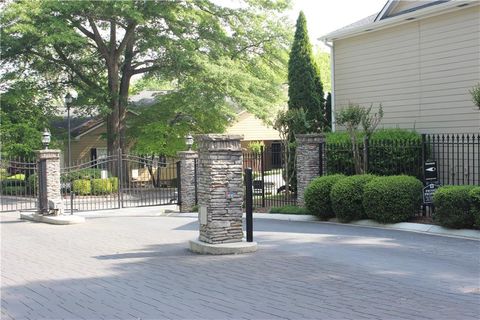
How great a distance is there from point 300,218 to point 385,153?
3010 mm

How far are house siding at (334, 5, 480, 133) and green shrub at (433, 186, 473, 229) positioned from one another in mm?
4127

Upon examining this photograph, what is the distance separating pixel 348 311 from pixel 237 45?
25843 mm

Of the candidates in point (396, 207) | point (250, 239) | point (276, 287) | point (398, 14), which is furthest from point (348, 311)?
point (398, 14)

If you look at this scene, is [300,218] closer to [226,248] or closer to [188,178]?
[188,178]

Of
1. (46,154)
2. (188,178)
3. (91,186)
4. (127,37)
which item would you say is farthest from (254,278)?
(127,37)

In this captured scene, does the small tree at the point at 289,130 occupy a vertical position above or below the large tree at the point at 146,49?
below

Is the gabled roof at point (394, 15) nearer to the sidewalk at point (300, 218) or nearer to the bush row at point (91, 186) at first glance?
the sidewalk at point (300, 218)

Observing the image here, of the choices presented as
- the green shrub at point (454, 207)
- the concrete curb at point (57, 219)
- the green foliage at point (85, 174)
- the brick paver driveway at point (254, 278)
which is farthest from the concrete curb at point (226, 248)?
the green foliage at point (85, 174)

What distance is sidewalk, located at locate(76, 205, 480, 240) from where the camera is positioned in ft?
37.3

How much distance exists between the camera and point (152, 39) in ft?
91.5

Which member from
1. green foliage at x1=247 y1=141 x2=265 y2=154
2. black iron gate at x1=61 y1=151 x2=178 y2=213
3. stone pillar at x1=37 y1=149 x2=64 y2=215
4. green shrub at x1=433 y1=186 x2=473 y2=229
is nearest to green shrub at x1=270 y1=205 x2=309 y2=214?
green foliage at x1=247 y1=141 x2=265 y2=154

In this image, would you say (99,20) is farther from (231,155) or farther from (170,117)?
(231,155)

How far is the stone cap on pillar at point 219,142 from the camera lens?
995cm

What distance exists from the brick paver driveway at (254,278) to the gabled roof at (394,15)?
7026mm
